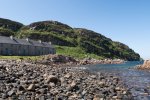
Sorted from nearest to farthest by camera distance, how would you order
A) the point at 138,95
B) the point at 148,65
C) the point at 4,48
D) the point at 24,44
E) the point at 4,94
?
the point at 4,94 → the point at 138,95 → the point at 148,65 → the point at 4,48 → the point at 24,44

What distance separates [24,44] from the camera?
453 ft

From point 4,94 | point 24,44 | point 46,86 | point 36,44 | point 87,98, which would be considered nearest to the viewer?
point 4,94

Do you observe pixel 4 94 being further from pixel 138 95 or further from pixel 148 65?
pixel 148 65

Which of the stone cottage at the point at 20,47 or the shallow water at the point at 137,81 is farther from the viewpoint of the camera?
the stone cottage at the point at 20,47

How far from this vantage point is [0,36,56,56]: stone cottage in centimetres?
12384

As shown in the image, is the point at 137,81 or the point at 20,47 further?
the point at 20,47

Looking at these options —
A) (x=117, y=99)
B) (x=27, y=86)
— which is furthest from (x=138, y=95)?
(x=27, y=86)

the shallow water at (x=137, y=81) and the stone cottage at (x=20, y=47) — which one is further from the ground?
the stone cottage at (x=20, y=47)

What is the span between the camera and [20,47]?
13438cm

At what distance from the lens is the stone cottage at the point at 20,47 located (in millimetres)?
123844

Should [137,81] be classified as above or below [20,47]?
below

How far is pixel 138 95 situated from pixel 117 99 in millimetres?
5717

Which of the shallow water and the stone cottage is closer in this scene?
the shallow water

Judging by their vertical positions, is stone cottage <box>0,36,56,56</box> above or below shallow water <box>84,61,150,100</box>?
above
